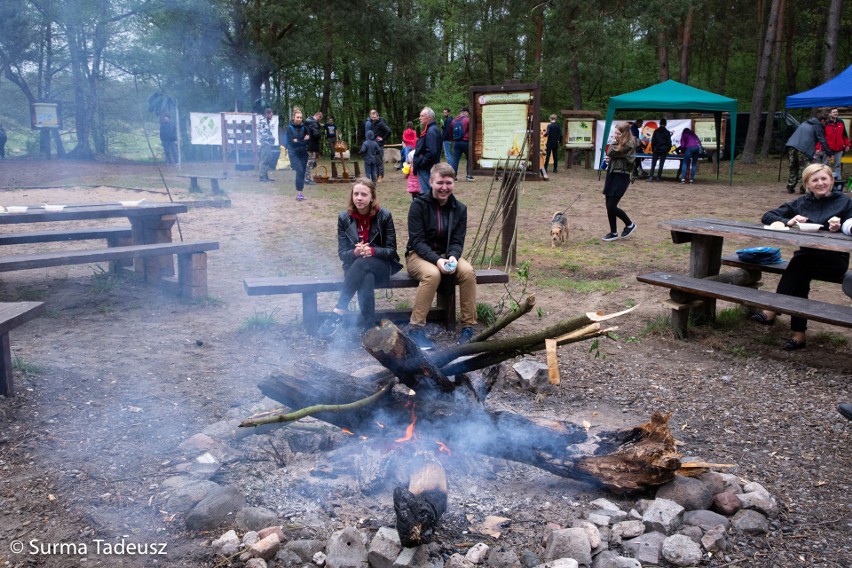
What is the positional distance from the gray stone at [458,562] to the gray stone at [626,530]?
0.60m

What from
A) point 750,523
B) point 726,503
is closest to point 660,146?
point 726,503

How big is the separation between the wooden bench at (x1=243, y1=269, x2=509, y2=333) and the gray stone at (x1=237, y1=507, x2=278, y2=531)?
2.55 meters

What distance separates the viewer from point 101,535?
267 cm

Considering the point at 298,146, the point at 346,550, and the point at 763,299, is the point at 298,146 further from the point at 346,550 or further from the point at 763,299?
the point at 346,550

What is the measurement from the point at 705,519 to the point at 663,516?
0.19 meters

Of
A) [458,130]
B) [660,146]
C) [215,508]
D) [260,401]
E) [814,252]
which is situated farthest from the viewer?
[660,146]

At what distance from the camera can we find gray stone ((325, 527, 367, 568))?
2.48m

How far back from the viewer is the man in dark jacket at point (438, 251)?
17.3ft

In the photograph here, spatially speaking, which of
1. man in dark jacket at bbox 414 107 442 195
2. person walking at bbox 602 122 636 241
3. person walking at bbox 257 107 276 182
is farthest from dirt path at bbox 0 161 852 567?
person walking at bbox 257 107 276 182

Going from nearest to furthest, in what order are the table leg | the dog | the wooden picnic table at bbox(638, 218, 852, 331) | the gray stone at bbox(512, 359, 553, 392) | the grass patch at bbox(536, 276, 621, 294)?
the gray stone at bbox(512, 359, 553, 392) < the wooden picnic table at bbox(638, 218, 852, 331) < the table leg < the grass patch at bbox(536, 276, 621, 294) < the dog

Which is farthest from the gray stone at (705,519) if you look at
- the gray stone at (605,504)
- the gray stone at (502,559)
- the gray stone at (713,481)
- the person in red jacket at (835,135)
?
the person in red jacket at (835,135)

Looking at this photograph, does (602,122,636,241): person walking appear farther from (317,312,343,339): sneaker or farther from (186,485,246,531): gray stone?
(186,485,246,531): gray stone

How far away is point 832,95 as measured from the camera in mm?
12859

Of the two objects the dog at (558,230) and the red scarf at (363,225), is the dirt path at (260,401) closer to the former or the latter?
the dog at (558,230)
